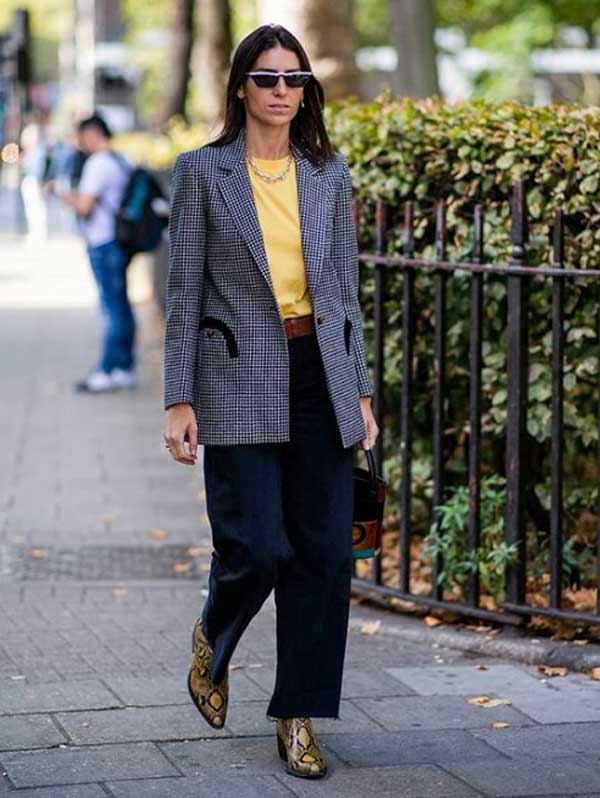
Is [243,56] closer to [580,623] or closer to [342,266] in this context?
[342,266]

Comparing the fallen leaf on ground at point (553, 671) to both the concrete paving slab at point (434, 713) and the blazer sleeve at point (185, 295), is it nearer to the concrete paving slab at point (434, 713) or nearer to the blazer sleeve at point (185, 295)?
the concrete paving slab at point (434, 713)

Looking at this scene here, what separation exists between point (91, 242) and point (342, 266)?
8.11 meters

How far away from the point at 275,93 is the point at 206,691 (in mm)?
1598

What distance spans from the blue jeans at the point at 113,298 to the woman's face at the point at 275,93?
8.04 meters

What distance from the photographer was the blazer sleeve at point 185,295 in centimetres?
462

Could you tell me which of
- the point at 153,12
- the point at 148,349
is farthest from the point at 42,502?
the point at 153,12

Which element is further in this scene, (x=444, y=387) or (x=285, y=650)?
(x=444, y=387)

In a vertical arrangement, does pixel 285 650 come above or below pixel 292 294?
below

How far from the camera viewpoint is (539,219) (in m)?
6.15

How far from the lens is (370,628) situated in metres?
6.37

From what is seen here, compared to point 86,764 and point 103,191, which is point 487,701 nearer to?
point 86,764

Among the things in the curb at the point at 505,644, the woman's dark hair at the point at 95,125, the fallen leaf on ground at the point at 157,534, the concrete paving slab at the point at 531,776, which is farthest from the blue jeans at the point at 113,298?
the concrete paving slab at the point at 531,776

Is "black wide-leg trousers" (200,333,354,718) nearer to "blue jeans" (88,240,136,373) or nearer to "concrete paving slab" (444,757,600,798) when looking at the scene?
"concrete paving slab" (444,757,600,798)

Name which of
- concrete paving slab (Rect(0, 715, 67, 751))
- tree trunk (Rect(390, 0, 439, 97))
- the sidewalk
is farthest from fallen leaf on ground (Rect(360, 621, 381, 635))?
tree trunk (Rect(390, 0, 439, 97))
